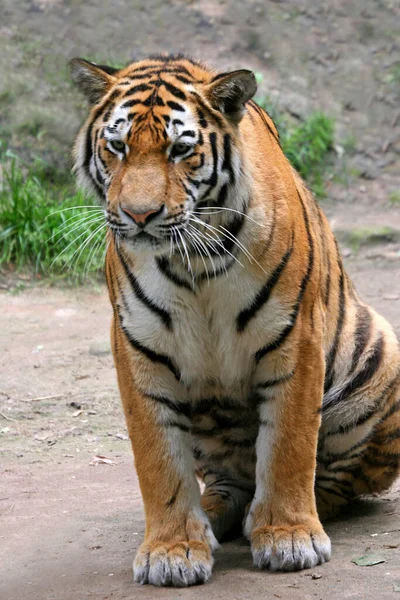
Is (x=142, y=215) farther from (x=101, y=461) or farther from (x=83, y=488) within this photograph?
(x=101, y=461)

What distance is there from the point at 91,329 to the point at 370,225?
8.81ft

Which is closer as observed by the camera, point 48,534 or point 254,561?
point 254,561

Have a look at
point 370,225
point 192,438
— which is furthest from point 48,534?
point 370,225

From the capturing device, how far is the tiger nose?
311cm

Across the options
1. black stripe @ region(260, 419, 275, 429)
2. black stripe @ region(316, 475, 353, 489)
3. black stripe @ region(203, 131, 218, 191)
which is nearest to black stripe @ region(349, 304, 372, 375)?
black stripe @ region(316, 475, 353, 489)

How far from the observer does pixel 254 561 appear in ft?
11.8

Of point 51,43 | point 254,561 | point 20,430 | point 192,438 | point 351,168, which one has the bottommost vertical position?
point 20,430

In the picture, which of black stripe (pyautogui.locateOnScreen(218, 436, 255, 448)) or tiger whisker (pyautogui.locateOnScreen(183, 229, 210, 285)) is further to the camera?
black stripe (pyautogui.locateOnScreen(218, 436, 255, 448))

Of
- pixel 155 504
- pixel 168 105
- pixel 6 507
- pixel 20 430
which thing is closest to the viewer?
pixel 168 105

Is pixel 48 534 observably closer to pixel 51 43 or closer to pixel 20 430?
pixel 20 430

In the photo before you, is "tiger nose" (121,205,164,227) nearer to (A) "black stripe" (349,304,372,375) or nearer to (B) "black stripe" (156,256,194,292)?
(B) "black stripe" (156,256,194,292)

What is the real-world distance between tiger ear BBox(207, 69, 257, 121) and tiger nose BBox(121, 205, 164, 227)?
0.49 metres

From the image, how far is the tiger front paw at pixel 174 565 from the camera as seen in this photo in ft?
11.3

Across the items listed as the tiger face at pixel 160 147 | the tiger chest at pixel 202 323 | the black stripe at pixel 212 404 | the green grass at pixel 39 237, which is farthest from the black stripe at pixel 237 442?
the green grass at pixel 39 237
